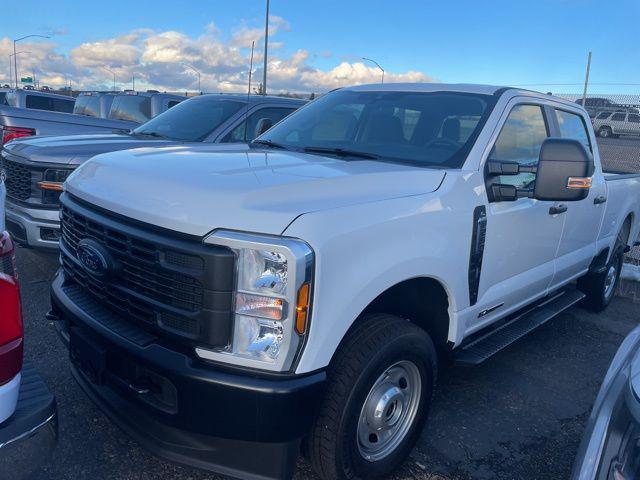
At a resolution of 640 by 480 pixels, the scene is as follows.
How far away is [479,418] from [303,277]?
2.00m

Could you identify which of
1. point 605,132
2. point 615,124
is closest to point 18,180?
point 615,124

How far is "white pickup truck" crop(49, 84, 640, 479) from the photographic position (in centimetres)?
202

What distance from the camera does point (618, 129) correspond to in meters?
22.0

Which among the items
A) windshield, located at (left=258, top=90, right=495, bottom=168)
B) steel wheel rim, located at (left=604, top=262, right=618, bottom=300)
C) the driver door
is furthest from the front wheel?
windshield, located at (left=258, top=90, right=495, bottom=168)

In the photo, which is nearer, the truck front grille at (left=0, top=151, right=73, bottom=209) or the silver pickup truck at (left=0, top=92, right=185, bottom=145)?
the truck front grille at (left=0, top=151, right=73, bottom=209)

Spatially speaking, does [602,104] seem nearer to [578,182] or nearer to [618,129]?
[618,129]

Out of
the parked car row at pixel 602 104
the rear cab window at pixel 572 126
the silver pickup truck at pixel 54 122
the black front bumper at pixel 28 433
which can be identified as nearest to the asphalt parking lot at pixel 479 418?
the black front bumper at pixel 28 433

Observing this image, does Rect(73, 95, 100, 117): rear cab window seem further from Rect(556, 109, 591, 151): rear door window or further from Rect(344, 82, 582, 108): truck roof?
Rect(556, 109, 591, 151): rear door window

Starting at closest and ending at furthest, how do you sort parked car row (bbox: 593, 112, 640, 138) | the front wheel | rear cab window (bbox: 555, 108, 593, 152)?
rear cab window (bbox: 555, 108, 593, 152), the front wheel, parked car row (bbox: 593, 112, 640, 138)

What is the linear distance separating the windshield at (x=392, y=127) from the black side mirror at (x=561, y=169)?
42cm

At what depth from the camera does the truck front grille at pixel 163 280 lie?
6.58 feet

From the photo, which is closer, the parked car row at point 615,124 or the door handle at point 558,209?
the door handle at point 558,209

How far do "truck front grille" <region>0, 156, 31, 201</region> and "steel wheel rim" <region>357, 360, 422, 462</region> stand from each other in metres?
3.67

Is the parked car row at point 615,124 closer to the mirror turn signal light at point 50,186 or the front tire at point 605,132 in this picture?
the front tire at point 605,132
